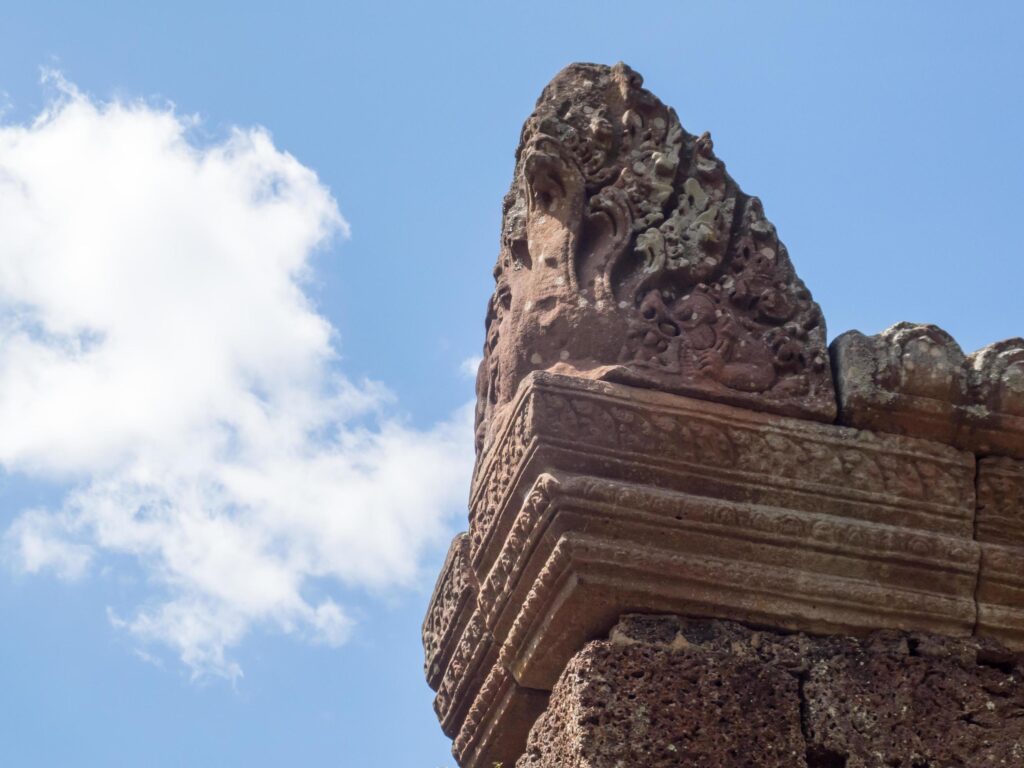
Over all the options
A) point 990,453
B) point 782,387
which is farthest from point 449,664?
point 990,453

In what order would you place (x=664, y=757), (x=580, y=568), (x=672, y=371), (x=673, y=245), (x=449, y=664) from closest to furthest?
1. (x=664, y=757)
2. (x=580, y=568)
3. (x=672, y=371)
4. (x=673, y=245)
5. (x=449, y=664)

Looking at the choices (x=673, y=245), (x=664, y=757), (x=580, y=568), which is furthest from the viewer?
(x=673, y=245)

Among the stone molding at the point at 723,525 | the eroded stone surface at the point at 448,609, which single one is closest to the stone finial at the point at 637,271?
the stone molding at the point at 723,525

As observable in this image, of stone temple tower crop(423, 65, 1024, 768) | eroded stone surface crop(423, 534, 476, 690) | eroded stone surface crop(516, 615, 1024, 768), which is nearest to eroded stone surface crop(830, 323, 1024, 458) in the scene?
stone temple tower crop(423, 65, 1024, 768)

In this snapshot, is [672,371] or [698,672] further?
[672,371]

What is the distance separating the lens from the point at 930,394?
13.5 ft

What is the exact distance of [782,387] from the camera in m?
4.07

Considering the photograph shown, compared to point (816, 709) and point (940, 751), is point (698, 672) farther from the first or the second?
point (940, 751)

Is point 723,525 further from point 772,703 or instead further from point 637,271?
point 637,271

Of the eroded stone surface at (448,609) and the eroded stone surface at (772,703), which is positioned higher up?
the eroded stone surface at (448,609)

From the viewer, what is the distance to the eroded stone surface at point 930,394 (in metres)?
4.08

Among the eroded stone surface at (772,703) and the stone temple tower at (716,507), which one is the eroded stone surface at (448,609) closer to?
the stone temple tower at (716,507)

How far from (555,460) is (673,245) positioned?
0.79m

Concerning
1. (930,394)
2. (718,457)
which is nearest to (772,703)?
(718,457)
